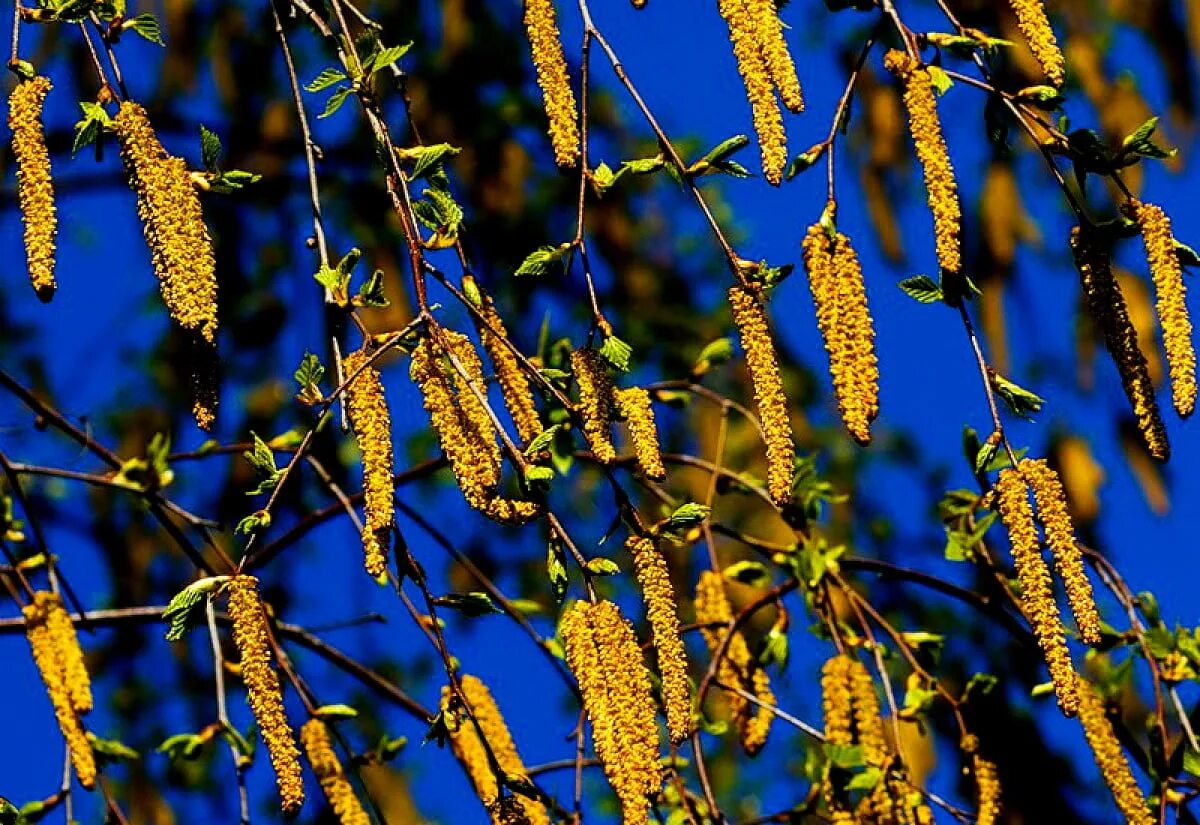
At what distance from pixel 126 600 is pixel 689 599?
4.04 feet

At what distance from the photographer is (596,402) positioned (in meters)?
1.40

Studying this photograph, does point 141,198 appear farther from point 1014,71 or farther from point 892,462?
point 892,462

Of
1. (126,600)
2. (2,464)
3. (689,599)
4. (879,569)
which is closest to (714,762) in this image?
(689,599)

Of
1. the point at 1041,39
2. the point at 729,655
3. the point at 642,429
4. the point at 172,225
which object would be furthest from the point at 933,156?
the point at 729,655

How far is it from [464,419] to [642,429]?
129 millimetres

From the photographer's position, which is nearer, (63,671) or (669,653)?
(669,653)

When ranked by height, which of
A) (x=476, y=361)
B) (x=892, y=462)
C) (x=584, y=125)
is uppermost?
(x=892, y=462)

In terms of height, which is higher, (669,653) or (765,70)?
(765,70)

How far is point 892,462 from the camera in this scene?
510 cm

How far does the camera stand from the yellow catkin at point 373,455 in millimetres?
1271

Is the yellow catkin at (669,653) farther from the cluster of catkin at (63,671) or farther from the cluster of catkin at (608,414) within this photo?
the cluster of catkin at (63,671)

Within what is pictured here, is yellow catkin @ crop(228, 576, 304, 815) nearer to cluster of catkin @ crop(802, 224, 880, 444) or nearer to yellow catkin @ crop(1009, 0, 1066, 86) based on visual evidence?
cluster of catkin @ crop(802, 224, 880, 444)

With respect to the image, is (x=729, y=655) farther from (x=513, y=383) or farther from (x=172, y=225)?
(x=172, y=225)

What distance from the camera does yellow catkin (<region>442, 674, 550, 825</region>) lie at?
1.60m
